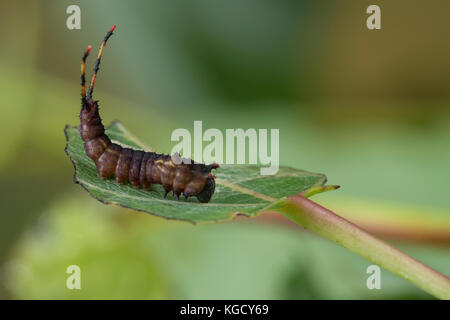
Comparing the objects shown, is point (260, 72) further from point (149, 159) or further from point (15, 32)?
point (149, 159)

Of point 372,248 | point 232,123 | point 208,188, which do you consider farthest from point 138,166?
point 232,123

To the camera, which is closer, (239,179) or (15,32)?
(239,179)

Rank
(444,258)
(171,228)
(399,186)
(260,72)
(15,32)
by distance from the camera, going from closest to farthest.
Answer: (444,258) → (171,228) → (399,186) → (15,32) → (260,72)

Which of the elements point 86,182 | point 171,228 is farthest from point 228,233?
point 86,182

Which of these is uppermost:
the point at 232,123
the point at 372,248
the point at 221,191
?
the point at 232,123

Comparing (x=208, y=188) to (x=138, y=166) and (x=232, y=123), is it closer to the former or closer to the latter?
(x=138, y=166)

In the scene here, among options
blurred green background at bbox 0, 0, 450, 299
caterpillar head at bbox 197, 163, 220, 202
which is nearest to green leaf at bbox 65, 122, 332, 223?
caterpillar head at bbox 197, 163, 220, 202

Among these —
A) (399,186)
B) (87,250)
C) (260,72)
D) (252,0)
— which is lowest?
(87,250)
